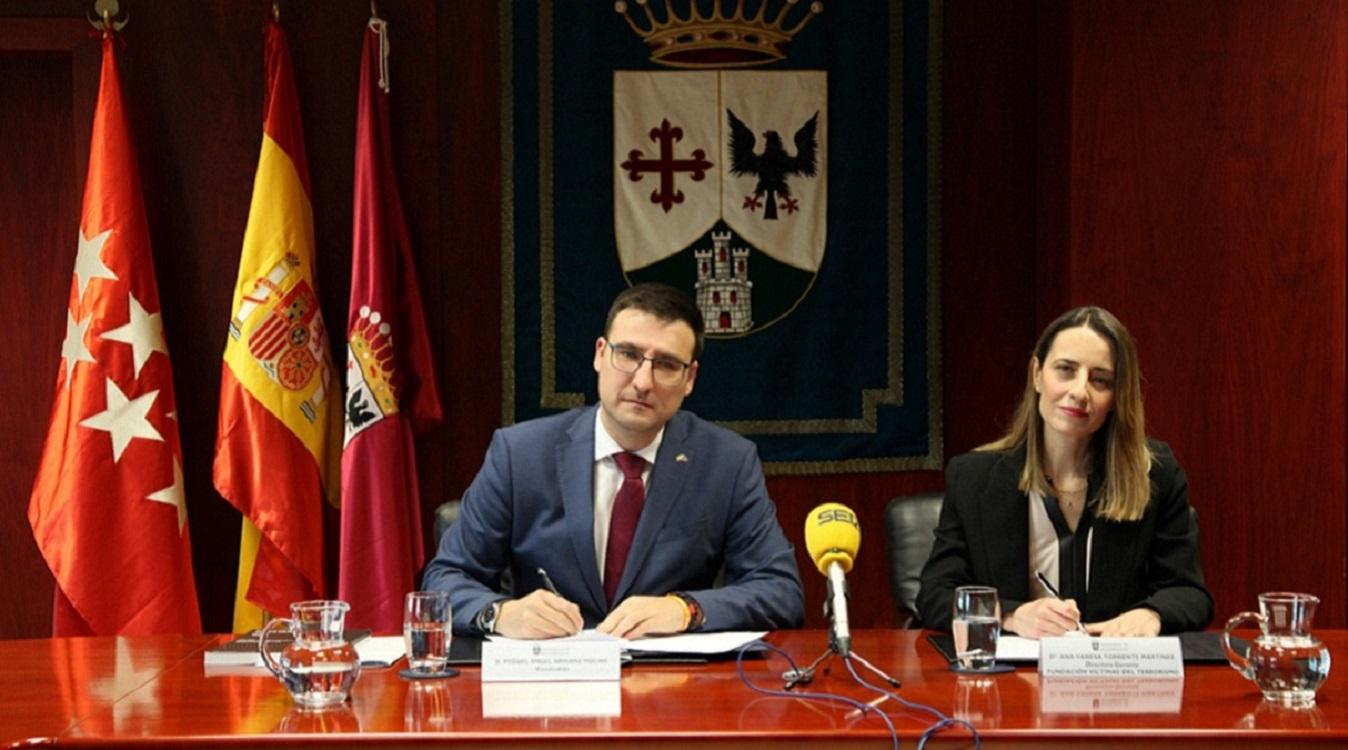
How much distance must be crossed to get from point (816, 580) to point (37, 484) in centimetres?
229

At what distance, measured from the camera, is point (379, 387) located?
4.32m

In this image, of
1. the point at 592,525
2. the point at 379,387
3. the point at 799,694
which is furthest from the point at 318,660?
the point at 379,387

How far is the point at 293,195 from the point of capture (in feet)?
14.2

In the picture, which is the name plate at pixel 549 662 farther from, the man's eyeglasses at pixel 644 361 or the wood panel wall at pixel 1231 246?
the wood panel wall at pixel 1231 246

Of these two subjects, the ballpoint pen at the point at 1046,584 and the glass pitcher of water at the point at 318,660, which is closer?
the glass pitcher of water at the point at 318,660

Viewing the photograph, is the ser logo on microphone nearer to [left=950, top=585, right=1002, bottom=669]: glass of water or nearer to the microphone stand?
the microphone stand

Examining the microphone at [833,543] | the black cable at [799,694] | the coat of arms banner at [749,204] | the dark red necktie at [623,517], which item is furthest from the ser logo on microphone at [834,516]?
the coat of arms banner at [749,204]

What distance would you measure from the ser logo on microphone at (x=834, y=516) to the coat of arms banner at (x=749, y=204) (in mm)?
2325

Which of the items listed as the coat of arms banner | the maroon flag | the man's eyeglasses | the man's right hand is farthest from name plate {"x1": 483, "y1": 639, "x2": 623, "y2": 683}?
A: the coat of arms banner

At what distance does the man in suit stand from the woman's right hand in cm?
50

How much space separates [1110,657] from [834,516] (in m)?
0.50

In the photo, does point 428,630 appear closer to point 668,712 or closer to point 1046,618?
point 668,712

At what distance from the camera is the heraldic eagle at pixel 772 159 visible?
15.2 feet

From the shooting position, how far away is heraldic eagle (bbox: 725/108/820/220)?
4641 millimetres
